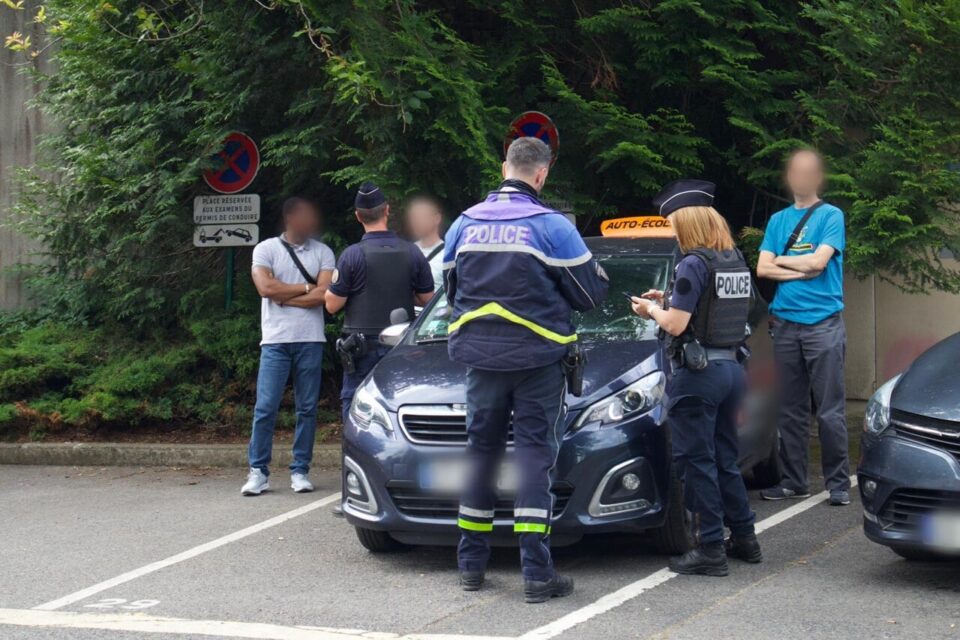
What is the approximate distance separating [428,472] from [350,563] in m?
0.91

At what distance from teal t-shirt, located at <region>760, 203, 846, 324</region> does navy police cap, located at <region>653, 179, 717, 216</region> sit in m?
1.80

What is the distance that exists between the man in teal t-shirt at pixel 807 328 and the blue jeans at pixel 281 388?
9.82ft

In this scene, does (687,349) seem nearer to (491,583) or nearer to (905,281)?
(491,583)

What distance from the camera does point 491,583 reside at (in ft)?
19.4

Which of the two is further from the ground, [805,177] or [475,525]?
[805,177]

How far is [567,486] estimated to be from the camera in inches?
228

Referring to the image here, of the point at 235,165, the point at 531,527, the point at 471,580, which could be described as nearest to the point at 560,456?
the point at 531,527

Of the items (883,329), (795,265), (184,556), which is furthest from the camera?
(883,329)

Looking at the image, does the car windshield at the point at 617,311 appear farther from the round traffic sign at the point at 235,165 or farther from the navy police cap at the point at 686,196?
the round traffic sign at the point at 235,165

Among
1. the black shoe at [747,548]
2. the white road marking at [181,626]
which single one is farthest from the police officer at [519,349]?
the black shoe at [747,548]

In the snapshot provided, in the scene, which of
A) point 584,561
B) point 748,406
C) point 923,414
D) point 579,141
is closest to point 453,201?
point 579,141

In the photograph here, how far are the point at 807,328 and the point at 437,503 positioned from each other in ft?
9.56

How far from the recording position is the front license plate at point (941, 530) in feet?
17.7

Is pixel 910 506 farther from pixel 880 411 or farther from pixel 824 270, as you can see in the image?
pixel 824 270
